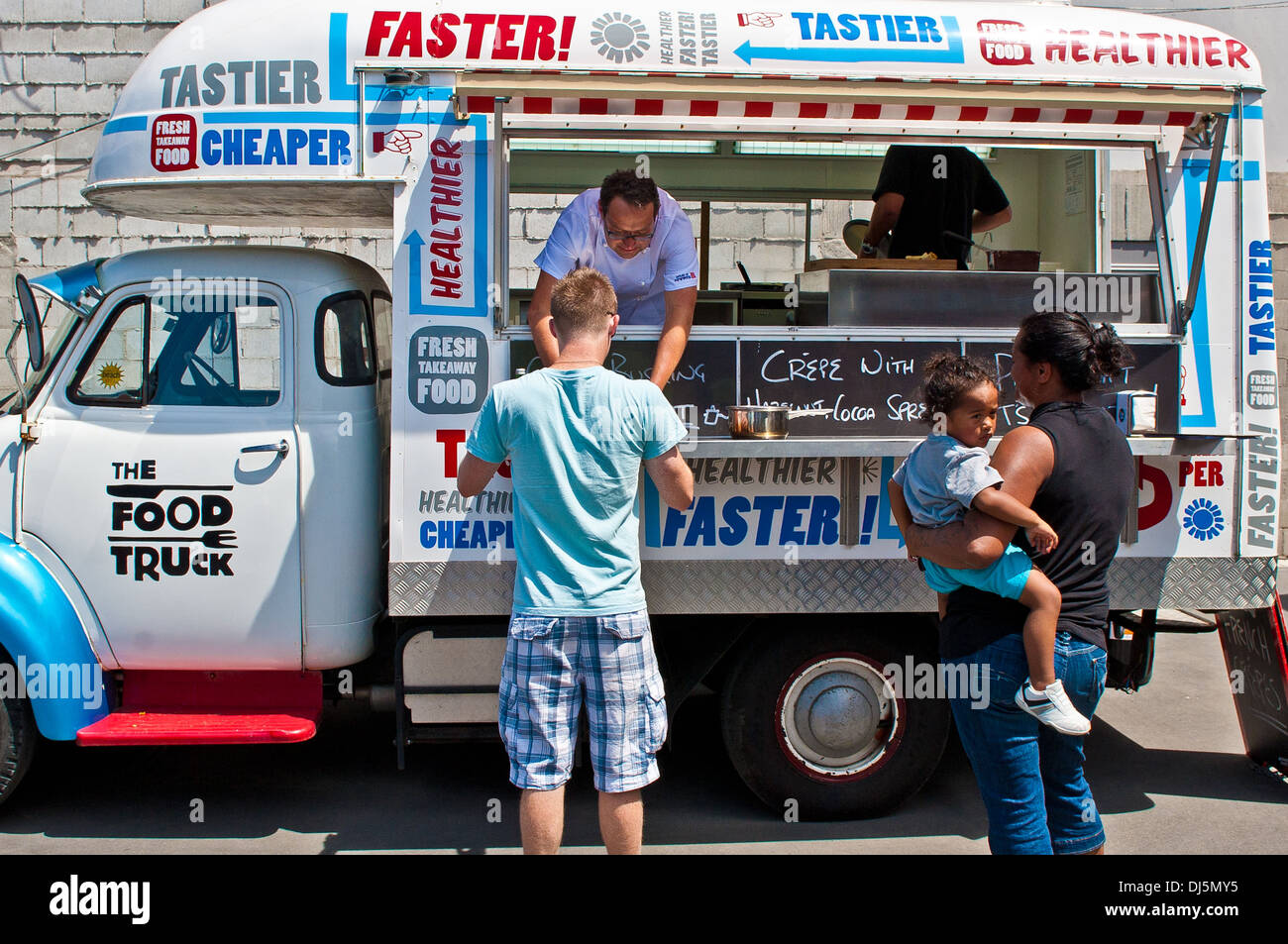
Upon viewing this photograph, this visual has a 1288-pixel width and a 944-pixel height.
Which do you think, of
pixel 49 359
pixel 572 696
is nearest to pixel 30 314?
pixel 49 359

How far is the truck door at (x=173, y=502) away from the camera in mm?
4094

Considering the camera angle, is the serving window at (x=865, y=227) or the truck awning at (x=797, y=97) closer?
the truck awning at (x=797, y=97)

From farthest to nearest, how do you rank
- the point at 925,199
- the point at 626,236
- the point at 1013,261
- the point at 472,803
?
1. the point at 925,199
2. the point at 472,803
3. the point at 1013,261
4. the point at 626,236

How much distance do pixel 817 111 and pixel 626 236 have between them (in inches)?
33.0

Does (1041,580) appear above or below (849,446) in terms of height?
below

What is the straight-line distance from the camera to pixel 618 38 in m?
3.98

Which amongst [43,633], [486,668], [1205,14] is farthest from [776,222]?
[43,633]

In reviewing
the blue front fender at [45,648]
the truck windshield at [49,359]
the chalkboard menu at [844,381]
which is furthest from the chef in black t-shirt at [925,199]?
the blue front fender at [45,648]

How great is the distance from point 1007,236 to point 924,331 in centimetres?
239

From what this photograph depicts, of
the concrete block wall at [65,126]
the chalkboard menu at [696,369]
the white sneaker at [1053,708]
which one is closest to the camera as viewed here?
the white sneaker at [1053,708]

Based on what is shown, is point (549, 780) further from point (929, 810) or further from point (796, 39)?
point (796, 39)

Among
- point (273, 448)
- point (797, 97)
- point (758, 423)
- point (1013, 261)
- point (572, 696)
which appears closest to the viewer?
point (572, 696)

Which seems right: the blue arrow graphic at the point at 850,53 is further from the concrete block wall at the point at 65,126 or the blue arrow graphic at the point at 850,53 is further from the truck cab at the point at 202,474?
the concrete block wall at the point at 65,126

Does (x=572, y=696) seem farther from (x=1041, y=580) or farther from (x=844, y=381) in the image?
(x=844, y=381)
